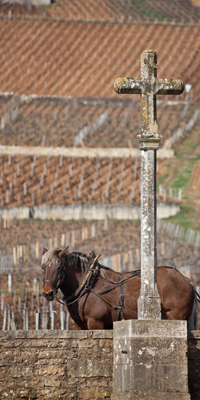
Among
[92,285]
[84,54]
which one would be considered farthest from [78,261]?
[84,54]

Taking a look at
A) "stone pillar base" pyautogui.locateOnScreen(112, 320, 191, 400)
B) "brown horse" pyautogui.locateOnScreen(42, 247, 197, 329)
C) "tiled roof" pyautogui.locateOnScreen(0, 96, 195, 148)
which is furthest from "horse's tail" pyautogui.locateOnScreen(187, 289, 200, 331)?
"tiled roof" pyautogui.locateOnScreen(0, 96, 195, 148)

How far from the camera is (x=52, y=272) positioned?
12516 millimetres

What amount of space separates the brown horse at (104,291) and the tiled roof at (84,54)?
5012 centimetres

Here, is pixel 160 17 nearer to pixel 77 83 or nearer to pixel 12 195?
pixel 77 83

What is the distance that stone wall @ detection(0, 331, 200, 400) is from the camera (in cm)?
1023

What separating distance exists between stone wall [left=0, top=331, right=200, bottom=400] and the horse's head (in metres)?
2.03

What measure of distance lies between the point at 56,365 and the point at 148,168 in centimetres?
245

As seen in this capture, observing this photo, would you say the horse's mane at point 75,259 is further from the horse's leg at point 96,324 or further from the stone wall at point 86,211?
the stone wall at point 86,211

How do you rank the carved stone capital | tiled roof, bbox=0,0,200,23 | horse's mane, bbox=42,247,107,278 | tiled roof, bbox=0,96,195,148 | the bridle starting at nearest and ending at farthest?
the carved stone capital, the bridle, horse's mane, bbox=42,247,107,278, tiled roof, bbox=0,96,195,148, tiled roof, bbox=0,0,200,23

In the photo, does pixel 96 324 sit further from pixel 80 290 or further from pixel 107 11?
pixel 107 11

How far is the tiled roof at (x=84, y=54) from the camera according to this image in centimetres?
6506

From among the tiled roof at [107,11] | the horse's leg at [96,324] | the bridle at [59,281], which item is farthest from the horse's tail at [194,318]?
the tiled roof at [107,11]

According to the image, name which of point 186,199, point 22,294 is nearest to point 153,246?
point 22,294

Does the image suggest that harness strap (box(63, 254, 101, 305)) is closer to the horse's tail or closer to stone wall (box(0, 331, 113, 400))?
the horse's tail
